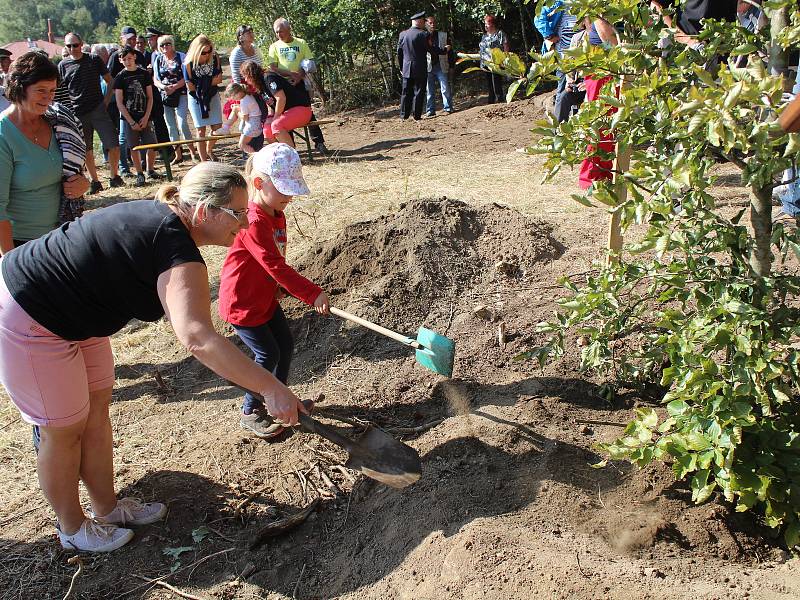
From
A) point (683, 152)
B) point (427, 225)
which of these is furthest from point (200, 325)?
point (427, 225)

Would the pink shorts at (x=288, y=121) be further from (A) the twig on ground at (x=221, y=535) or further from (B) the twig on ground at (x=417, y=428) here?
(A) the twig on ground at (x=221, y=535)

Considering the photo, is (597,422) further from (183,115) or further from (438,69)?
(438,69)

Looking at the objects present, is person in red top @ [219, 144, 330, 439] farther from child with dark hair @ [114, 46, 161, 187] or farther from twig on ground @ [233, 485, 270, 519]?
child with dark hair @ [114, 46, 161, 187]

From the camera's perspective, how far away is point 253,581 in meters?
3.20

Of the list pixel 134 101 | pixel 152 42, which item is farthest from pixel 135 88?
pixel 152 42

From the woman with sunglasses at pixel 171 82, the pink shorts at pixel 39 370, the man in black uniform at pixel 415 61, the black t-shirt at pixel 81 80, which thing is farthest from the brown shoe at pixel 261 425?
the man in black uniform at pixel 415 61

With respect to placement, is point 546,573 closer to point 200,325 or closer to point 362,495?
point 362,495

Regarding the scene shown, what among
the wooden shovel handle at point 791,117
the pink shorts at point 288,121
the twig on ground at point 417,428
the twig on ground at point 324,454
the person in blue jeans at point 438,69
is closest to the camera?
the wooden shovel handle at point 791,117

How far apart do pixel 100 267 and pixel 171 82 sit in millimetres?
8931

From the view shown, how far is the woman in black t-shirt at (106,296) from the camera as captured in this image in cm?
264

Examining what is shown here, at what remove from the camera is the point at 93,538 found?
334 cm

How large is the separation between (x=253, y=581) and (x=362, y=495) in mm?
684

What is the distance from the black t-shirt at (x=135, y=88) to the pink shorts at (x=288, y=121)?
1.97m

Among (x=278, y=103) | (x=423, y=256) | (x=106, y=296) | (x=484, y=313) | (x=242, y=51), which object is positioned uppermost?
(x=242, y=51)
